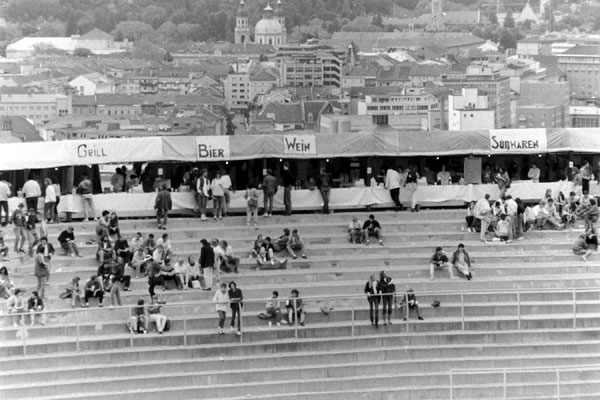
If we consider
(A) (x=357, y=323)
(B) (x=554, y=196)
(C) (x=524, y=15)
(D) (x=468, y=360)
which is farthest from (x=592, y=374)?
(C) (x=524, y=15)

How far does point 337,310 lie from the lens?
1806 cm

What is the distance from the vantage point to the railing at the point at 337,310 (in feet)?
56.9

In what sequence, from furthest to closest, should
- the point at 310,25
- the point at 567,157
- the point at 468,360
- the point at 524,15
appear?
the point at 524,15 < the point at 310,25 < the point at 567,157 < the point at 468,360

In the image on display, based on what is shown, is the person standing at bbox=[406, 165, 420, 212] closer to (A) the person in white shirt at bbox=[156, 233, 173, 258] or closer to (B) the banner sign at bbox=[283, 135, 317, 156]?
(B) the banner sign at bbox=[283, 135, 317, 156]

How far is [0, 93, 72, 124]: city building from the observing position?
26000 mm

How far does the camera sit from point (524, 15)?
75875 mm

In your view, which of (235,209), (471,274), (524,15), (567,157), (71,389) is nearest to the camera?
(71,389)

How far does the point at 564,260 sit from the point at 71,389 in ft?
21.3

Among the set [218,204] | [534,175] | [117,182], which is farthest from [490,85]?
[218,204]

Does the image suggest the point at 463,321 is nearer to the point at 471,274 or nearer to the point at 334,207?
the point at 471,274

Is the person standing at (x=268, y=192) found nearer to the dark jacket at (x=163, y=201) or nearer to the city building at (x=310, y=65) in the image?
the dark jacket at (x=163, y=201)

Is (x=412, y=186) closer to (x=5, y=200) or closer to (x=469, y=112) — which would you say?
(x=5, y=200)

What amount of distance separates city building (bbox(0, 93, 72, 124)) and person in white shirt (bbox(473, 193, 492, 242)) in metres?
8.08

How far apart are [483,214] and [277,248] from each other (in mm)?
2667
